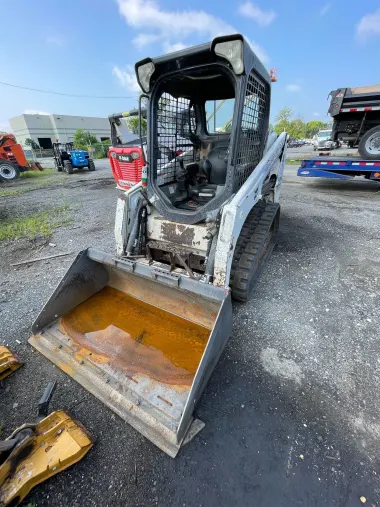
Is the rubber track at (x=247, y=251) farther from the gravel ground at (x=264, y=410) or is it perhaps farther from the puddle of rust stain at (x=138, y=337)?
the puddle of rust stain at (x=138, y=337)

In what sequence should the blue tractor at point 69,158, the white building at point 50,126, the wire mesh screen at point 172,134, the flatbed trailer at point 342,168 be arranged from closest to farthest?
the wire mesh screen at point 172,134
the flatbed trailer at point 342,168
the blue tractor at point 69,158
the white building at point 50,126

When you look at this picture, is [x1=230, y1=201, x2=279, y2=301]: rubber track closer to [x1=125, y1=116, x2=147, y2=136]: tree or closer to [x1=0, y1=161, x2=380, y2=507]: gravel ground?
[x1=0, y1=161, x2=380, y2=507]: gravel ground

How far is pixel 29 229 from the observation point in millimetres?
5539

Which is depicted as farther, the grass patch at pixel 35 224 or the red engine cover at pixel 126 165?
the red engine cover at pixel 126 165

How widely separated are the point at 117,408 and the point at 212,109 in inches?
151

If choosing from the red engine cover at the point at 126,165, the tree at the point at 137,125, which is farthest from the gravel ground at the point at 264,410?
the red engine cover at the point at 126,165

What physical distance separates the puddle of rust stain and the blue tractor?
15.5 metres

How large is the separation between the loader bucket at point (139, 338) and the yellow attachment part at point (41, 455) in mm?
245

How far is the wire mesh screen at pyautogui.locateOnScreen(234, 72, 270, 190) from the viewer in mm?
2470

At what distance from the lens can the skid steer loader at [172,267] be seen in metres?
1.75

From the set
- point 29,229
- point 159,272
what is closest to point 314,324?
point 159,272

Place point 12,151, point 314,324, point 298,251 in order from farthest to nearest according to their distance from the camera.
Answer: point 12,151 < point 298,251 < point 314,324

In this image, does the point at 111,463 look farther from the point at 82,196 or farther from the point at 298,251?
the point at 82,196

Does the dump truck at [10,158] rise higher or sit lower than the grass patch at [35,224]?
higher
